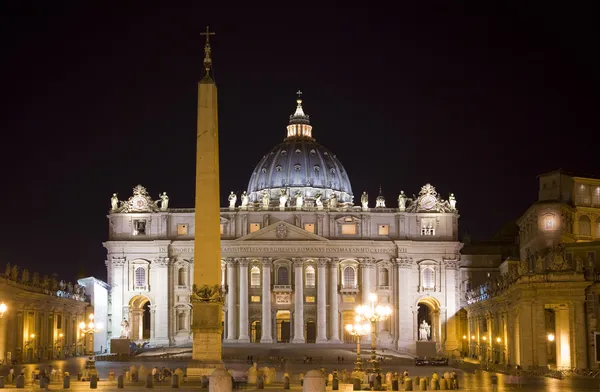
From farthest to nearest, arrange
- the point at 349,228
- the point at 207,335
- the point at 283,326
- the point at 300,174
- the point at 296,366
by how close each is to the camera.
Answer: the point at 300,174 → the point at 283,326 → the point at 349,228 → the point at 296,366 → the point at 207,335

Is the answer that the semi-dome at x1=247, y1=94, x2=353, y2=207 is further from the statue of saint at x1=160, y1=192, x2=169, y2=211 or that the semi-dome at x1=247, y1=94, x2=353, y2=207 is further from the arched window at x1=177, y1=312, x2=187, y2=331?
the arched window at x1=177, y1=312, x2=187, y2=331

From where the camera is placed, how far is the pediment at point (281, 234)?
121125 millimetres

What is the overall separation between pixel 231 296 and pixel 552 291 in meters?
58.7

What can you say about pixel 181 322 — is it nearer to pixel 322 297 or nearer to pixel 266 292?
pixel 266 292

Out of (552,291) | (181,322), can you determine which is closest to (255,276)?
(181,322)

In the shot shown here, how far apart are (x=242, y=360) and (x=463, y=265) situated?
40414 millimetres

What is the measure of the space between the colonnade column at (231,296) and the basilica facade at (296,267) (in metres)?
0.11

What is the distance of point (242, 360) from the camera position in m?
91.8

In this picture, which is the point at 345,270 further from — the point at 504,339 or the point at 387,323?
the point at 504,339

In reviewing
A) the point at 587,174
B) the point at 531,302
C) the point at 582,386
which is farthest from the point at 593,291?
the point at 587,174

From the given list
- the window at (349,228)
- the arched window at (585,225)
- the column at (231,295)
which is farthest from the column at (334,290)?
the arched window at (585,225)

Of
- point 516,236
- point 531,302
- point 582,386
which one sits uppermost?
point 516,236

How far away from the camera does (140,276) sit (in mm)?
124375

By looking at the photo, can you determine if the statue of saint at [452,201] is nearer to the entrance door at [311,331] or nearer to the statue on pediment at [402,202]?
the statue on pediment at [402,202]
